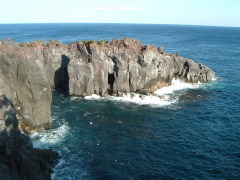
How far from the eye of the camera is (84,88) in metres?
67.2

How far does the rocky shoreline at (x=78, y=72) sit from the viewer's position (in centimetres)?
4497

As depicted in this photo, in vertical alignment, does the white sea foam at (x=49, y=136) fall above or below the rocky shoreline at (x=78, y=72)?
below

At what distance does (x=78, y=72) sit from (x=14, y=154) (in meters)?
40.1

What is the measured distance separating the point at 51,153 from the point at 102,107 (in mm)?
23905

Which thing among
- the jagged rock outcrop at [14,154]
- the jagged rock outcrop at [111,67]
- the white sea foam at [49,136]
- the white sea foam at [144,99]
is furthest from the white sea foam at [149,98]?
the jagged rock outcrop at [14,154]

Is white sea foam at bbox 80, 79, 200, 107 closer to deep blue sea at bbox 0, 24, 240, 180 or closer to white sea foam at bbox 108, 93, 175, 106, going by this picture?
white sea foam at bbox 108, 93, 175, 106

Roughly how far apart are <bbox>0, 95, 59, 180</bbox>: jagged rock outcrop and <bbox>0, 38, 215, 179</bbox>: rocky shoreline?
4710 millimetres

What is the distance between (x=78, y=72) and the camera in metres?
66.1

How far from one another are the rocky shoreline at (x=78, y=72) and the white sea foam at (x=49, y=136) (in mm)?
1930

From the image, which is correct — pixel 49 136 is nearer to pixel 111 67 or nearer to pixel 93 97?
pixel 93 97

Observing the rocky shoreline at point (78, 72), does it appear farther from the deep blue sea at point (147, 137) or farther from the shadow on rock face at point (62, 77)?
the deep blue sea at point (147, 137)

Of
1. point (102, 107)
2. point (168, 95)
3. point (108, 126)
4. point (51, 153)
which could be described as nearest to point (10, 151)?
point (51, 153)

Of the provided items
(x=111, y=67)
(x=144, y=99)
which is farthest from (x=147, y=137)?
(x=111, y=67)

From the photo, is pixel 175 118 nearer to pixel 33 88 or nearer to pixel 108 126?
pixel 108 126
